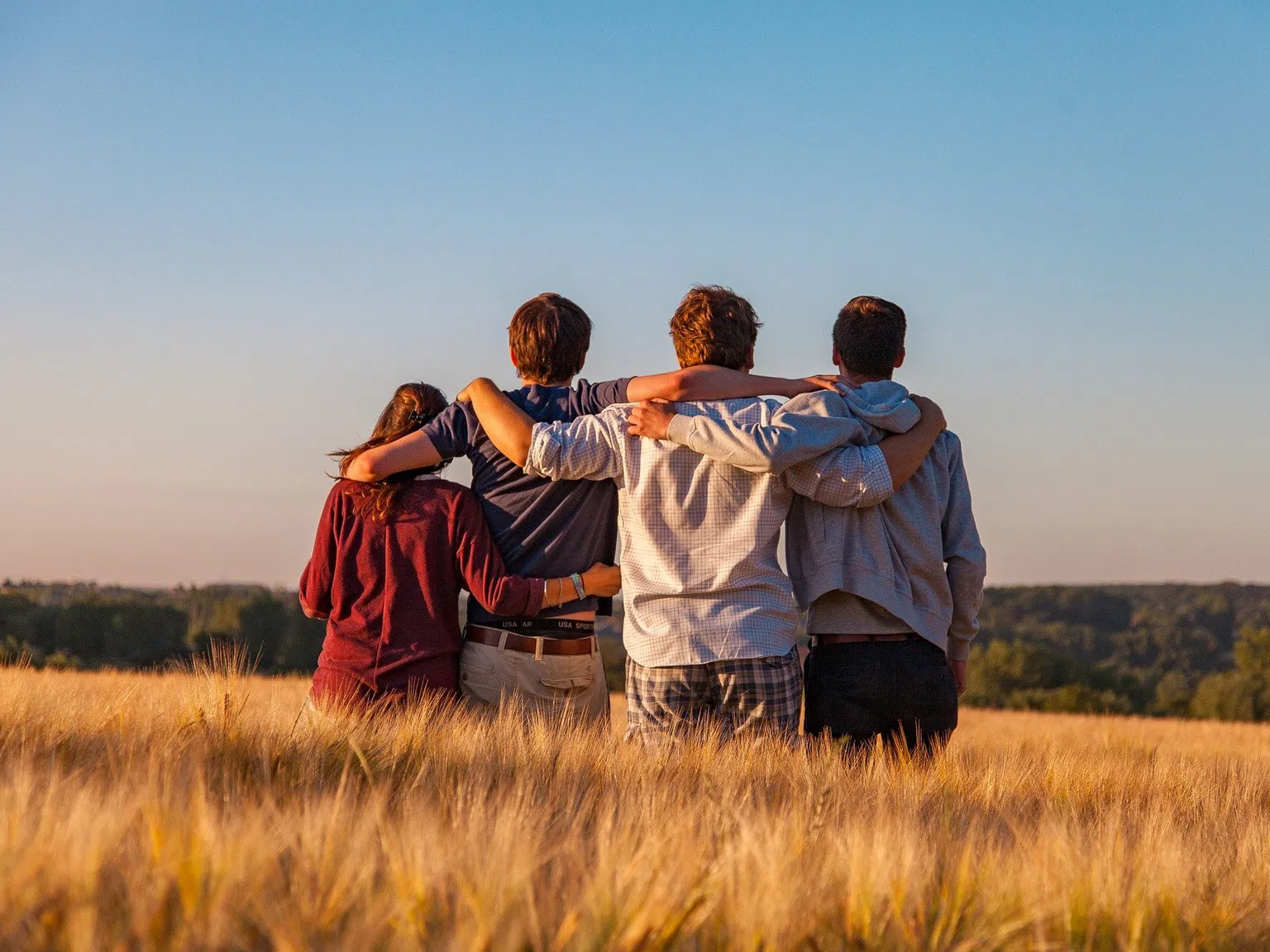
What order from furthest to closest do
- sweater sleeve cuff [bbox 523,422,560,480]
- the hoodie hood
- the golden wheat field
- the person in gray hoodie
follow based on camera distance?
the hoodie hood
the person in gray hoodie
sweater sleeve cuff [bbox 523,422,560,480]
the golden wheat field

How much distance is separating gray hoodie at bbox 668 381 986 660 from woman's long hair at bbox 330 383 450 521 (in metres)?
1.29

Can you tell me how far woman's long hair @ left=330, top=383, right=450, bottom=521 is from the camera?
5129 millimetres

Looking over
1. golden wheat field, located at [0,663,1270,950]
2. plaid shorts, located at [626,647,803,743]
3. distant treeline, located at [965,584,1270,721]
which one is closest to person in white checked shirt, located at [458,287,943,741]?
plaid shorts, located at [626,647,803,743]

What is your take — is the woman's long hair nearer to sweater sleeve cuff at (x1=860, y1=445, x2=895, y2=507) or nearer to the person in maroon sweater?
the person in maroon sweater

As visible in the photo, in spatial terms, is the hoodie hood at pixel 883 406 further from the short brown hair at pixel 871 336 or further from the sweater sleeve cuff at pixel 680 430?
the sweater sleeve cuff at pixel 680 430

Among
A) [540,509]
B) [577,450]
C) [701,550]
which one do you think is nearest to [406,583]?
[540,509]

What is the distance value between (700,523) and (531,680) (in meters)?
1.03

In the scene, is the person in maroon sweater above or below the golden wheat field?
above

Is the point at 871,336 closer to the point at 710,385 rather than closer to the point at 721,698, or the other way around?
the point at 710,385

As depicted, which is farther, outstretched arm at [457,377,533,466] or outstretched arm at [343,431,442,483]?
outstretched arm at [343,431,442,483]

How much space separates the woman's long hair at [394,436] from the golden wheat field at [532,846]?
0.92 metres

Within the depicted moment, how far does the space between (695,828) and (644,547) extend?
69.1 inches

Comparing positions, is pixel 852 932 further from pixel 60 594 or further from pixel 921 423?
pixel 60 594

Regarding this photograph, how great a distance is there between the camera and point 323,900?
241cm
